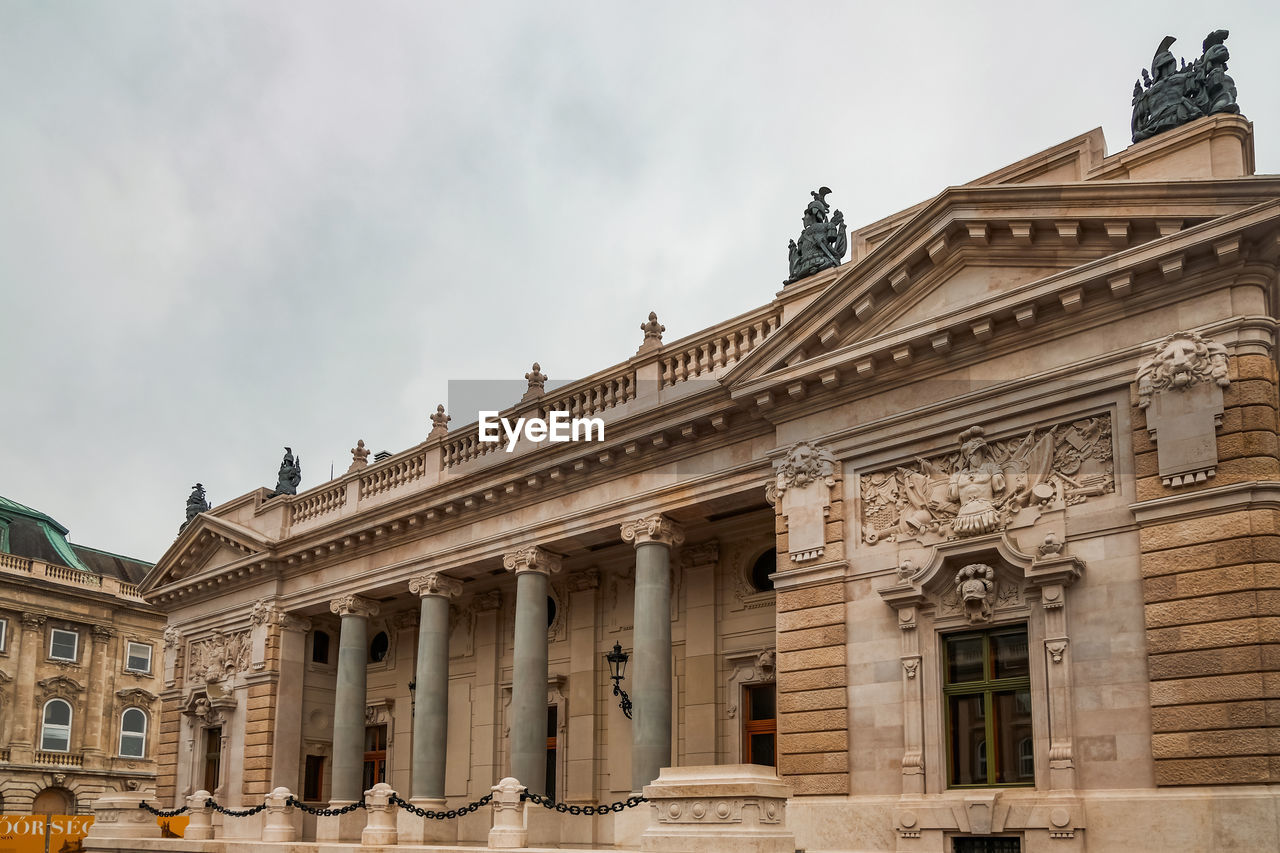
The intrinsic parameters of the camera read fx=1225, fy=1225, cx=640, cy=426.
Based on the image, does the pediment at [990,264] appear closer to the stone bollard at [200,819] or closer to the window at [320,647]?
the stone bollard at [200,819]

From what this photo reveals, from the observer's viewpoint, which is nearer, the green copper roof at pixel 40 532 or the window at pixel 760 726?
the window at pixel 760 726

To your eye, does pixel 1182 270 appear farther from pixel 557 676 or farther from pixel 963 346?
pixel 557 676

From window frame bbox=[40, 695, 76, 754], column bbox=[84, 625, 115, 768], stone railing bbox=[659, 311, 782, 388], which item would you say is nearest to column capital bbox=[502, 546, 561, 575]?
stone railing bbox=[659, 311, 782, 388]

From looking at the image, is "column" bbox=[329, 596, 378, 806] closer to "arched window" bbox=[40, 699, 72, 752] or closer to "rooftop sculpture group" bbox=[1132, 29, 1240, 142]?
"rooftop sculpture group" bbox=[1132, 29, 1240, 142]

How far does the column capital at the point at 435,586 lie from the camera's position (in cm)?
2833

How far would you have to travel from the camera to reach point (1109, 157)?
18422mm

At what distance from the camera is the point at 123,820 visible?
94.6 ft

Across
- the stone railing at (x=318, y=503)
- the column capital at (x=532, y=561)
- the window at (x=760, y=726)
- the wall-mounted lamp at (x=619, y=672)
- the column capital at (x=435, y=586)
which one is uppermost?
the stone railing at (x=318, y=503)

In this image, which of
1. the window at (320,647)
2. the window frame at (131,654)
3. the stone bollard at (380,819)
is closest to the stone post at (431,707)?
the stone bollard at (380,819)

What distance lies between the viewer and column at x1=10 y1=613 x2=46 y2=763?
5672 centimetres

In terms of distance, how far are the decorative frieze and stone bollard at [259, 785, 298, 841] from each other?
60.3ft

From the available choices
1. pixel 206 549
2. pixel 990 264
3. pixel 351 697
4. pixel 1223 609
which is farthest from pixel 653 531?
pixel 206 549

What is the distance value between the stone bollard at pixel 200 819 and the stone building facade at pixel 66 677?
115 feet

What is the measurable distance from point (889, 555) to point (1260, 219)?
278 inches
